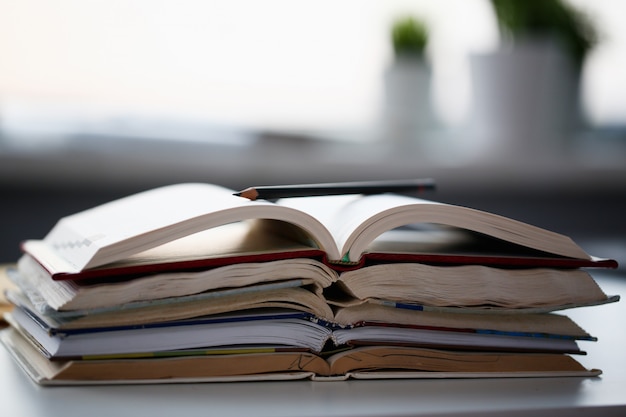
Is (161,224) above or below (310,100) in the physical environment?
below

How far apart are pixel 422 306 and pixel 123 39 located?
1.48 m

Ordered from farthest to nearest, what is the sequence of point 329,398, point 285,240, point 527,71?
point 527,71 < point 285,240 < point 329,398

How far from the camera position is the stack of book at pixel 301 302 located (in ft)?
1.83

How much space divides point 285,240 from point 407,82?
1.51m

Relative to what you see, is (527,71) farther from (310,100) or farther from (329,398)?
(329,398)

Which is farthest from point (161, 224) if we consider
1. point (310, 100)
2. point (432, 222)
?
point (310, 100)

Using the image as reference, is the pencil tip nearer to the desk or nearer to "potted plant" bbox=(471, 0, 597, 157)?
the desk

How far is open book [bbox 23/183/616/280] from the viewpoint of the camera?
558mm

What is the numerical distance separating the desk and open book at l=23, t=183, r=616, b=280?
0.08 metres

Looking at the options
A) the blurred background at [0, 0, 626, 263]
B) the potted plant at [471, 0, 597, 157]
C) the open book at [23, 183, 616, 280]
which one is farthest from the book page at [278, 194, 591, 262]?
the potted plant at [471, 0, 597, 157]

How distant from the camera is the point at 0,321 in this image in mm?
779

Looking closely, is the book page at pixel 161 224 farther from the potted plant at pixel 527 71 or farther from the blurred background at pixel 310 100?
the potted plant at pixel 527 71

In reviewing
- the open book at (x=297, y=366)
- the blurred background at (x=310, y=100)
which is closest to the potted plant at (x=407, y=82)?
the blurred background at (x=310, y=100)

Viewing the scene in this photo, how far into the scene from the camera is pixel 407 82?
2092 mm
